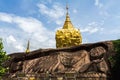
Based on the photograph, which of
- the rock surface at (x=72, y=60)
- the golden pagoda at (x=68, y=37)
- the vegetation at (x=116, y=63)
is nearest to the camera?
the vegetation at (x=116, y=63)

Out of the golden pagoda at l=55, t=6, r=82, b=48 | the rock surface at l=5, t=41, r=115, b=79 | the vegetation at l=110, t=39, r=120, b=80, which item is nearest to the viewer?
the vegetation at l=110, t=39, r=120, b=80

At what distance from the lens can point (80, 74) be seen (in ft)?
61.9

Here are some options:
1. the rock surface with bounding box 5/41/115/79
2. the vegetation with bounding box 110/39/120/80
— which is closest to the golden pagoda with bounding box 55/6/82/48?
the rock surface with bounding box 5/41/115/79

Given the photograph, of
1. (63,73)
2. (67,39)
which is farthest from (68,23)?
(63,73)

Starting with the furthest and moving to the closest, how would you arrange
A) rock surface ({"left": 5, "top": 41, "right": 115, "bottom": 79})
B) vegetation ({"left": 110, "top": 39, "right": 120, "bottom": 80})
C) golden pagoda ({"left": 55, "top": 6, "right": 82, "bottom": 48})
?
golden pagoda ({"left": 55, "top": 6, "right": 82, "bottom": 48}) → rock surface ({"left": 5, "top": 41, "right": 115, "bottom": 79}) → vegetation ({"left": 110, "top": 39, "right": 120, "bottom": 80})

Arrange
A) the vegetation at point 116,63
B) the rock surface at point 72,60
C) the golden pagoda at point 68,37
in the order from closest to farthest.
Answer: the vegetation at point 116,63 → the rock surface at point 72,60 → the golden pagoda at point 68,37

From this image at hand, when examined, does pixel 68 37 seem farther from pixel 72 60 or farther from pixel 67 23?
pixel 72 60

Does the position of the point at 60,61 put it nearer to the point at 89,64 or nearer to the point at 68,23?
the point at 89,64

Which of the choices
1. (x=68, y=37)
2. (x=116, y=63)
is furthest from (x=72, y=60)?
(x=68, y=37)

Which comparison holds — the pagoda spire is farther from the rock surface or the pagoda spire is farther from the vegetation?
the vegetation

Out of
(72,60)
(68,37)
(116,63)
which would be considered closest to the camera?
(116,63)

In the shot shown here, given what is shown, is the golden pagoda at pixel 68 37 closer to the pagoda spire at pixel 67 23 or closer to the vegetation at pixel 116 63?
the pagoda spire at pixel 67 23

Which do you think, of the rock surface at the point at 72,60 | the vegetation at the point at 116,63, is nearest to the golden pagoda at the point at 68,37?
the rock surface at the point at 72,60

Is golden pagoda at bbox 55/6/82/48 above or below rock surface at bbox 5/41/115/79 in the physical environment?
above
